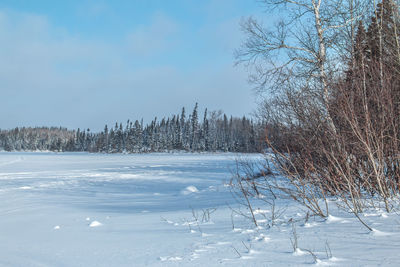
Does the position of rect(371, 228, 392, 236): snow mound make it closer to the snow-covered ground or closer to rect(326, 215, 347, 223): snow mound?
the snow-covered ground

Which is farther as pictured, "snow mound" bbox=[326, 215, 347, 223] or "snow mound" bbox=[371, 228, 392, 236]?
"snow mound" bbox=[326, 215, 347, 223]

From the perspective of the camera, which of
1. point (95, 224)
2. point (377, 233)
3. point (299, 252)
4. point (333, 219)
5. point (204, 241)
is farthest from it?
point (95, 224)

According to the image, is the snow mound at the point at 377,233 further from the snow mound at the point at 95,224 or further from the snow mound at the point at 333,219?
the snow mound at the point at 95,224

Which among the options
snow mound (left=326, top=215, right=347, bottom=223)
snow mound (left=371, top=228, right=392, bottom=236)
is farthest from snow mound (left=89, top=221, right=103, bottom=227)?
snow mound (left=371, top=228, right=392, bottom=236)

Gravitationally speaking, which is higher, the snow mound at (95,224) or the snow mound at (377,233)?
the snow mound at (377,233)

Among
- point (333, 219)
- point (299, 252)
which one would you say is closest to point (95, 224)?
point (299, 252)

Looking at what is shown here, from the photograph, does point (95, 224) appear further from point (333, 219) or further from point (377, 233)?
point (377, 233)

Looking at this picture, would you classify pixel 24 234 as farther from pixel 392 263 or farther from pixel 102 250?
pixel 392 263

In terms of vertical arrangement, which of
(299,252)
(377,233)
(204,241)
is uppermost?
(377,233)

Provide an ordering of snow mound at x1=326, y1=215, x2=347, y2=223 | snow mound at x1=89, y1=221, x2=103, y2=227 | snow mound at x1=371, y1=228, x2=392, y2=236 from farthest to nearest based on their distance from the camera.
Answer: snow mound at x1=89, y1=221, x2=103, y2=227 < snow mound at x1=326, y1=215, x2=347, y2=223 < snow mound at x1=371, y1=228, x2=392, y2=236

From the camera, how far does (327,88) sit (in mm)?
4504

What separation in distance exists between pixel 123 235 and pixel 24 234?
62.0 inches

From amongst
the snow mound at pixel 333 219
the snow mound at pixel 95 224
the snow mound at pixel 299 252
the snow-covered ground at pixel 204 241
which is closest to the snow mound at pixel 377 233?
the snow-covered ground at pixel 204 241

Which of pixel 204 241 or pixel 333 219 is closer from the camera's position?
pixel 204 241
